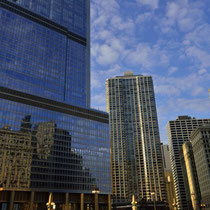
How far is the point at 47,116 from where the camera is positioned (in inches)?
4756

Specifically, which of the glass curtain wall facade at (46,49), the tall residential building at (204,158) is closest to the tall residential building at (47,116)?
the glass curtain wall facade at (46,49)

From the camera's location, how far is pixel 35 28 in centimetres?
13750

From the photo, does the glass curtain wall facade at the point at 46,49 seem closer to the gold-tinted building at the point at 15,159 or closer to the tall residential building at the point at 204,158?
the gold-tinted building at the point at 15,159

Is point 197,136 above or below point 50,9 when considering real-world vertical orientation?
below

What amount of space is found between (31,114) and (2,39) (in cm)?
3881

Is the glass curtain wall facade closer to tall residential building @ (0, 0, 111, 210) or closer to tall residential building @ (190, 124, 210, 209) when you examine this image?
tall residential building @ (0, 0, 111, 210)

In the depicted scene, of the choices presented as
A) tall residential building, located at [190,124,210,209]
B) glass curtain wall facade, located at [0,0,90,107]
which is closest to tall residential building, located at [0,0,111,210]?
glass curtain wall facade, located at [0,0,90,107]

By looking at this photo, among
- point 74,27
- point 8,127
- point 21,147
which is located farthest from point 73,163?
point 74,27

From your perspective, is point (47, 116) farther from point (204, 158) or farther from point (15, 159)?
point (204, 158)

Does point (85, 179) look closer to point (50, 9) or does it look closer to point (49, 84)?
point (49, 84)

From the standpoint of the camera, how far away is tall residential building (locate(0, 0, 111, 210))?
104 m

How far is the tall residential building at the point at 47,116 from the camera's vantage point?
104438mm

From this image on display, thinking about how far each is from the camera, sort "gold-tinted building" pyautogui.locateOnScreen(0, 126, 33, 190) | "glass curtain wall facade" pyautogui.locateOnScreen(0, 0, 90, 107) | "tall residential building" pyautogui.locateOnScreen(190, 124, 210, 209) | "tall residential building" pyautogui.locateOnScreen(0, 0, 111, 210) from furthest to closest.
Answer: "tall residential building" pyautogui.locateOnScreen(190, 124, 210, 209)
"glass curtain wall facade" pyautogui.locateOnScreen(0, 0, 90, 107)
"tall residential building" pyautogui.locateOnScreen(0, 0, 111, 210)
"gold-tinted building" pyautogui.locateOnScreen(0, 126, 33, 190)

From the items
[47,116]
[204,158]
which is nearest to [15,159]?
[47,116]
